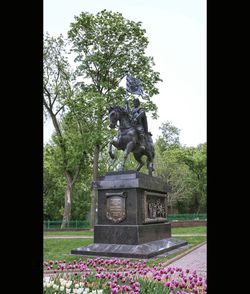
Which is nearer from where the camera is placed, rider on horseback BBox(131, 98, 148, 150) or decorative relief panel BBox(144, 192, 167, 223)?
decorative relief panel BBox(144, 192, 167, 223)

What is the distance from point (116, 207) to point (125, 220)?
0.54 meters

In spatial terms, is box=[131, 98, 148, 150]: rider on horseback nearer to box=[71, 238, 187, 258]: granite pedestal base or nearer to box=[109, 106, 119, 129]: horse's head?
box=[109, 106, 119, 129]: horse's head

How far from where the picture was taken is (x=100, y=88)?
30.0m

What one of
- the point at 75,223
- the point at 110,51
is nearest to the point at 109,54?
the point at 110,51

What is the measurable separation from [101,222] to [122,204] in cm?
98

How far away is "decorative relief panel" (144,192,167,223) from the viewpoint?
43.0 feet

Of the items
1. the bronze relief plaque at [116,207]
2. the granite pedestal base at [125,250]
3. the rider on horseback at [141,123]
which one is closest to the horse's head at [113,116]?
the rider on horseback at [141,123]

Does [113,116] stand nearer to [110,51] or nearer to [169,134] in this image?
[110,51]

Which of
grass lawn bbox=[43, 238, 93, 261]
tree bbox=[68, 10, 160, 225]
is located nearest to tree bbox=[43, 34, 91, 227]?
tree bbox=[68, 10, 160, 225]

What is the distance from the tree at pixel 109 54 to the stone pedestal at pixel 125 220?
1605 centimetres

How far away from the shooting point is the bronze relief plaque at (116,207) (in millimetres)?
12414
